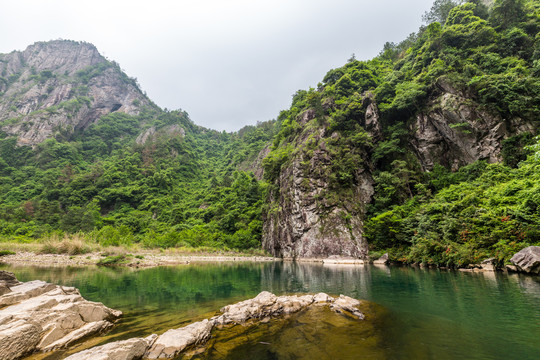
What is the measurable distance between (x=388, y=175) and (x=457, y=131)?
10318 millimetres

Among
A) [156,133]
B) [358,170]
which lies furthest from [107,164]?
[358,170]

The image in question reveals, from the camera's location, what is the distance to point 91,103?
108750 mm

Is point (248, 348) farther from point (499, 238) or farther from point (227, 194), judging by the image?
point (227, 194)

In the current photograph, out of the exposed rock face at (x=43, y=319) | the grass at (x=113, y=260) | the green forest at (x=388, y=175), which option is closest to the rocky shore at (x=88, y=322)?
the exposed rock face at (x=43, y=319)

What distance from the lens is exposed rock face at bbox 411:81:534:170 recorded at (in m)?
28.3

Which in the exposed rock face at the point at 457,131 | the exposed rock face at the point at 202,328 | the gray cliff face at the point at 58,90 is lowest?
the exposed rock face at the point at 202,328

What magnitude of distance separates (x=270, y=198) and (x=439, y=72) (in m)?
33.3

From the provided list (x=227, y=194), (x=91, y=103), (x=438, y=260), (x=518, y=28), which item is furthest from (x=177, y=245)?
(x=91, y=103)

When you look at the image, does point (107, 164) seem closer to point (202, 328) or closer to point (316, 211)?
point (316, 211)

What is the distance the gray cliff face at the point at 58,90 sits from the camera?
85938 millimetres

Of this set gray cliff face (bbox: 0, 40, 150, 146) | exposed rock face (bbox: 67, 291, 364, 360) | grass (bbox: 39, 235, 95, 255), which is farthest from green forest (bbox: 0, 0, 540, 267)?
gray cliff face (bbox: 0, 40, 150, 146)

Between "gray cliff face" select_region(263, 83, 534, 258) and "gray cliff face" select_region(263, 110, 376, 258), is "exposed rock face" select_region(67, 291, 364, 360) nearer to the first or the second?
"gray cliff face" select_region(263, 110, 376, 258)

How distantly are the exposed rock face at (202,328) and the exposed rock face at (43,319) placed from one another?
1932 mm

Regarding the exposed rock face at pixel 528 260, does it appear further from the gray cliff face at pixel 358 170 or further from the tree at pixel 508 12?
the tree at pixel 508 12
